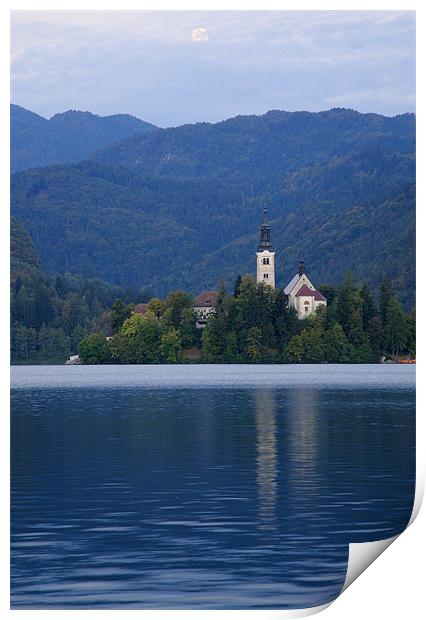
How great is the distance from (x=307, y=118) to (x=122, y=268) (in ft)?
220

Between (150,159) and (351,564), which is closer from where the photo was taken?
(351,564)

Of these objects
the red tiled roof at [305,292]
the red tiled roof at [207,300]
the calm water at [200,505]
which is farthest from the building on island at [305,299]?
the calm water at [200,505]

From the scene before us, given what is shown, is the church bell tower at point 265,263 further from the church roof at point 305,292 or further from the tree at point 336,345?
the tree at point 336,345

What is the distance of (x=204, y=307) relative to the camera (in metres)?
78.9

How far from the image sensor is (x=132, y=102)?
141500mm

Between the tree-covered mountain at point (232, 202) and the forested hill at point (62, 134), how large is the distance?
2330mm

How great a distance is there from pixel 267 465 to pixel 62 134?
136796mm

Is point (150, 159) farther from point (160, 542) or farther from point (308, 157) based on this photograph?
point (160, 542)

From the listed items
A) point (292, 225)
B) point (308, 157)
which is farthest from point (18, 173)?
point (308, 157)

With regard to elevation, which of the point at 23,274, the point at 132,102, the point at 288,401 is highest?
the point at 132,102

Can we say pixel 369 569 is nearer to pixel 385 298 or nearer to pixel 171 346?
pixel 171 346

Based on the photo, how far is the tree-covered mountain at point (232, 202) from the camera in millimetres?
107062

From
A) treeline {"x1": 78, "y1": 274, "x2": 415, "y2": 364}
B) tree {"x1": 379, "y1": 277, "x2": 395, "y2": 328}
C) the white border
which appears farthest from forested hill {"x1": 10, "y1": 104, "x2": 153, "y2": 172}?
the white border

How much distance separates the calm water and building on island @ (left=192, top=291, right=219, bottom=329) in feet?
174
